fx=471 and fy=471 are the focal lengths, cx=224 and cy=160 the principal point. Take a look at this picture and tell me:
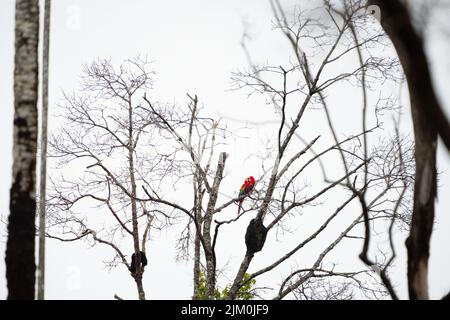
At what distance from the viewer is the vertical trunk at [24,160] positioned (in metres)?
4.92

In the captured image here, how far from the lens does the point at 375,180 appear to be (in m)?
9.31

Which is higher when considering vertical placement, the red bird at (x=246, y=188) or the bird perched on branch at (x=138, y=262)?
the red bird at (x=246, y=188)

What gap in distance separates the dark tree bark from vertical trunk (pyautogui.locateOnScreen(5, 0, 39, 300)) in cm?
380

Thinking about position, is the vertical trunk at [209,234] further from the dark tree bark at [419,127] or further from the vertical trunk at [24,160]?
the dark tree bark at [419,127]

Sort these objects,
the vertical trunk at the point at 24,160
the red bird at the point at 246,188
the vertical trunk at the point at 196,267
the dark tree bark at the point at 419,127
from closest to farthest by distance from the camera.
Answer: the dark tree bark at the point at 419,127 → the vertical trunk at the point at 24,160 → the red bird at the point at 246,188 → the vertical trunk at the point at 196,267

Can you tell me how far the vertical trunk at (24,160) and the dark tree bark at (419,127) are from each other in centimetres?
380

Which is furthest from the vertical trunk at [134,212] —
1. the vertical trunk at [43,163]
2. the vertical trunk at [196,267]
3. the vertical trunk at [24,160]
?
the vertical trunk at [24,160]

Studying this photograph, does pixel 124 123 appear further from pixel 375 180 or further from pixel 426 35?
Result: pixel 426 35

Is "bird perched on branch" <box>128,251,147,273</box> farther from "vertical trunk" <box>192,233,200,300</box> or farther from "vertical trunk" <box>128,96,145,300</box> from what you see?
"vertical trunk" <box>192,233,200,300</box>

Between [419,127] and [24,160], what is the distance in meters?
4.04

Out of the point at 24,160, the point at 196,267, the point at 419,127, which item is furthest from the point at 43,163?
the point at 196,267

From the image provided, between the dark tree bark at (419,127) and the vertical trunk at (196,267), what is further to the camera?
the vertical trunk at (196,267)

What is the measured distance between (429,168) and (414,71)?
960 millimetres
